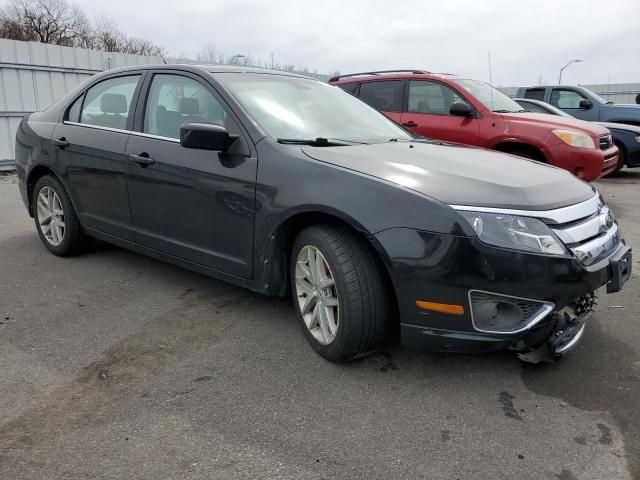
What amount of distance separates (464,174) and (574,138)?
463 centimetres

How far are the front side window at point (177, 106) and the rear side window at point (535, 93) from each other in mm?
10243

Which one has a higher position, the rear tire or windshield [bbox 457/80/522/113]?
windshield [bbox 457/80/522/113]

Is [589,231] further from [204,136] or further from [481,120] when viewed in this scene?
[481,120]

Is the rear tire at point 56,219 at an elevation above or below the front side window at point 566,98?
below

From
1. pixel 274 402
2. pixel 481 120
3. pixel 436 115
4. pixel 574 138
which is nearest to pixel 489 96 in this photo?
pixel 481 120

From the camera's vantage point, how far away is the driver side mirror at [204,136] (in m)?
2.99

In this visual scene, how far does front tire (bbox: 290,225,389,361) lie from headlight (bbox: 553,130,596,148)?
480 centimetres

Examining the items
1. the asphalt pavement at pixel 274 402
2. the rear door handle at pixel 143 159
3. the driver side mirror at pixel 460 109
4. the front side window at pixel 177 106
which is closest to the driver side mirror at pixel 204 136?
the front side window at pixel 177 106

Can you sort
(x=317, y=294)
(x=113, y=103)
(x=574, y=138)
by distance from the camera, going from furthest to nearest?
(x=574, y=138) < (x=113, y=103) < (x=317, y=294)

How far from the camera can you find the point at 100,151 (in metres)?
3.98

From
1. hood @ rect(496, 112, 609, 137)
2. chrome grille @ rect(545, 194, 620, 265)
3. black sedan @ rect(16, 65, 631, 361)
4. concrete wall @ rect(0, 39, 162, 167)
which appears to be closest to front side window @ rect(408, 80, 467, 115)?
hood @ rect(496, 112, 609, 137)

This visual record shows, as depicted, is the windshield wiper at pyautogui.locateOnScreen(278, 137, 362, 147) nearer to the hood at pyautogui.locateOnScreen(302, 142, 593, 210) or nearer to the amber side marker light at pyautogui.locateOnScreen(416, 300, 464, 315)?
the hood at pyautogui.locateOnScreen(302, 142, 593, 210)

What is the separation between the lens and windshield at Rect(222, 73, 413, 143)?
3271 mm

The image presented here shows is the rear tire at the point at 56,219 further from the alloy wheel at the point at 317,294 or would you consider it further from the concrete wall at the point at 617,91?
the concrete wall at the point at 617,91
